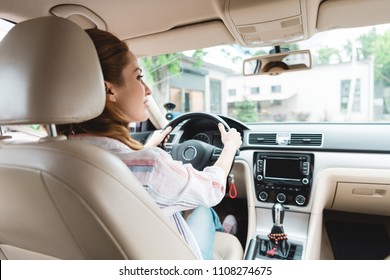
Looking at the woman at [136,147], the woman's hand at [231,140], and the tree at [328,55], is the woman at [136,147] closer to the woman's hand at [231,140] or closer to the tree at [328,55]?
the woman's hand at [231,140]

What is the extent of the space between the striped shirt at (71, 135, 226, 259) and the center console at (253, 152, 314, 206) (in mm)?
1022

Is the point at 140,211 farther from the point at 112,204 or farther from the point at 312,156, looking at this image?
the point at 312,156

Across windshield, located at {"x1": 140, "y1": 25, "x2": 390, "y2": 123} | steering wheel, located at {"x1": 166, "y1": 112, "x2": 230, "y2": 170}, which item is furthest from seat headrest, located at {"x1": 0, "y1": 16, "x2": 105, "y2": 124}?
windshield, located at {"x1": 140, "y1": 25, "x2": 390, "y2": 123}

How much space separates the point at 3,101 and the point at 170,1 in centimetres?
92

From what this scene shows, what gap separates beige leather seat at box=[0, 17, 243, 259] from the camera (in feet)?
2.19

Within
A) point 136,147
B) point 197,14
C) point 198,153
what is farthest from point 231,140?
point 197,14

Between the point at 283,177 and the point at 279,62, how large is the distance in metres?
0.68

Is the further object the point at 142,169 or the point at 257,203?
the point at 257,203

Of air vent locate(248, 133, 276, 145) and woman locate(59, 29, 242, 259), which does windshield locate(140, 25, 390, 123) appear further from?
woman locate(59, 29, 242, 259)

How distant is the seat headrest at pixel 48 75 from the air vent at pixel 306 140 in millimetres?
1407

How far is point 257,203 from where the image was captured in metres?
1.98

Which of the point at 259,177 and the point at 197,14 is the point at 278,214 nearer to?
the point at 259,177

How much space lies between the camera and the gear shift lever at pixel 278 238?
Answer: 1809 millimetres
